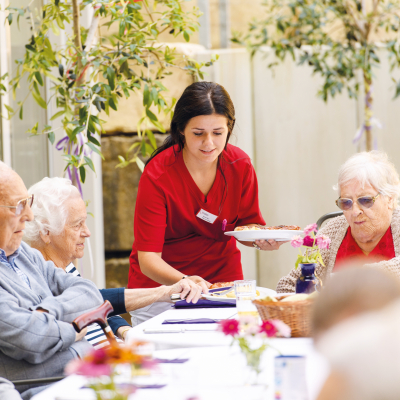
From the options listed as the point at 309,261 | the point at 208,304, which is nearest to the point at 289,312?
the point at 309,261

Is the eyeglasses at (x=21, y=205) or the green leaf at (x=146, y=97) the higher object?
the green leaf at (x=146, y=97)

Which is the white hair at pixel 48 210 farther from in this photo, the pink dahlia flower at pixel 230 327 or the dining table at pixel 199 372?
the pink dahlia flower at pixel 230 327

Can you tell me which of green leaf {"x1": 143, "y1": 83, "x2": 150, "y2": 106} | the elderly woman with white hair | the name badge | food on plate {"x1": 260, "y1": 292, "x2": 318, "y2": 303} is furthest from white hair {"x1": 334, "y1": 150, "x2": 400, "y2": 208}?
green leaf {"x1": 143, "y1": 83, "x2": 150, "y2": 106}

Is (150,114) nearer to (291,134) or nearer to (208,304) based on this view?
(208,304)

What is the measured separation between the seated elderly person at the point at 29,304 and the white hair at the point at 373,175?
3.91ft

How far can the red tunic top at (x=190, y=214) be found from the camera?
2633 millimetres

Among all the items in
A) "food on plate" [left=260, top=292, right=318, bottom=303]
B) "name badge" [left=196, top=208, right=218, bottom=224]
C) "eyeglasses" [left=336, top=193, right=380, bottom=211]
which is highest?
"eyeglasses" [left=336, top=193, right=380, bottom=211]

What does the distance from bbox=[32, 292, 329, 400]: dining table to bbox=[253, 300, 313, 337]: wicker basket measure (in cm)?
4

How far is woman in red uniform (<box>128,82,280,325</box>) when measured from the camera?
259 cm

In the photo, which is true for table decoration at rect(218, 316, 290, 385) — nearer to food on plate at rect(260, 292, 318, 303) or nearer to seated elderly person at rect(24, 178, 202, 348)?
food on plate at rect(260, 292, 318, 303)

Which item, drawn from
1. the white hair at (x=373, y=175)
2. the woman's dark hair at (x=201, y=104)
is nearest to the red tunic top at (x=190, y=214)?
the woman's dark hair at (x=201, y=104)

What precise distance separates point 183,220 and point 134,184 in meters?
2.33

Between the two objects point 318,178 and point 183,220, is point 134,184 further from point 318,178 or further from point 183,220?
point 183,220

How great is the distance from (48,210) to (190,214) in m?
0.67
